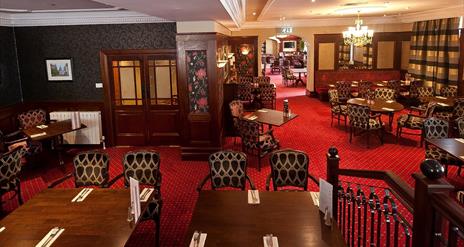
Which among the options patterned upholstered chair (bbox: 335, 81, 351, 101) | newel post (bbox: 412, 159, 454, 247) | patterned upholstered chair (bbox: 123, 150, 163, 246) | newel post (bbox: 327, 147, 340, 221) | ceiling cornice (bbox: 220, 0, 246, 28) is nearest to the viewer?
newel post (bbox: 412, 159, 454, 247)

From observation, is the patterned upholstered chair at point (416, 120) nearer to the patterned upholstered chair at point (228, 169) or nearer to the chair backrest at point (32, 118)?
the patterned upholstered chair at point (228, 169)

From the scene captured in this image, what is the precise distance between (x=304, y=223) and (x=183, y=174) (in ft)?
13.3

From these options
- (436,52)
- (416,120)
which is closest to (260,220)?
(416,120)

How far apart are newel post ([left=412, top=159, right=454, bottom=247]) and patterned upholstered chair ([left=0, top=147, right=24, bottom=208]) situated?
5.26m

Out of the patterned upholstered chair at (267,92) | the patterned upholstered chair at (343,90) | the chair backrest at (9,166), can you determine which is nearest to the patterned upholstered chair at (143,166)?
the chair backrest at (9,166)

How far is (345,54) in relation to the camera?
15.1m

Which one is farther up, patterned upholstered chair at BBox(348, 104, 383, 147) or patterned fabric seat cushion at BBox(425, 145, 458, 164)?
patterned upholstered chair at BBox(348, 104, 383, 147)

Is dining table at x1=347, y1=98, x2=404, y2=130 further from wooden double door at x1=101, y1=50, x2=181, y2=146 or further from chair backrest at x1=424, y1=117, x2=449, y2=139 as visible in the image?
wooden double door at x1=101, y1=50, x2=181, y2=146

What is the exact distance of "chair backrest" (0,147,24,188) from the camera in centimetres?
533

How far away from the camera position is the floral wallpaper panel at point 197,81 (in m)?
7.59

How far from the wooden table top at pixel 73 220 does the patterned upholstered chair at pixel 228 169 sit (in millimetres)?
1164

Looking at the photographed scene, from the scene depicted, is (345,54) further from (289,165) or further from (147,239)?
(147,239)

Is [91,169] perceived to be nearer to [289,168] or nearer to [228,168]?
[228,168]

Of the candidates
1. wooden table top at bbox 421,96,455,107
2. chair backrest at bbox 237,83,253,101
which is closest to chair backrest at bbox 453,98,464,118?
wooden table top at bbox 421,96,455,107
